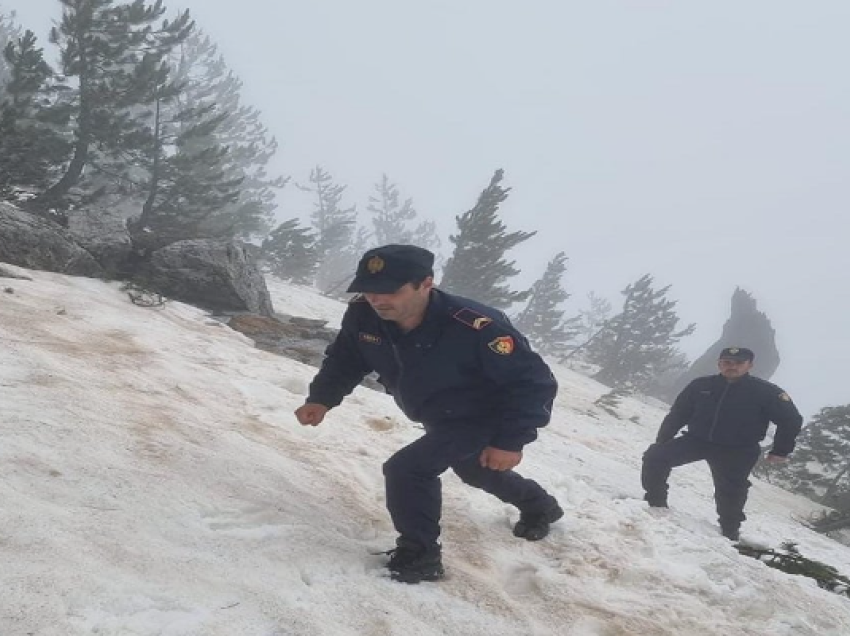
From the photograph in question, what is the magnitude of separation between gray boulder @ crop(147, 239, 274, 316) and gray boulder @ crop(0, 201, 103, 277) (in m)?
1.35

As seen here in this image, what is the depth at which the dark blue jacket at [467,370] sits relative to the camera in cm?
281

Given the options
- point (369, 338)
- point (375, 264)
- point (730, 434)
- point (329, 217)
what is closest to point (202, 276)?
point (369, 338)

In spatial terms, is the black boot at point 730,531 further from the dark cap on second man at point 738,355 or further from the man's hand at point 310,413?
the man's hand at point 310,413

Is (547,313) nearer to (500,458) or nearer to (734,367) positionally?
(734,367)

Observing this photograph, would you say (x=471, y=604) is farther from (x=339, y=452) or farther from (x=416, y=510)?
(x=339, y=452)

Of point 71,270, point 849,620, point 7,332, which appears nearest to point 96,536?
point 7,332

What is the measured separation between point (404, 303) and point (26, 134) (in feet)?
52.8

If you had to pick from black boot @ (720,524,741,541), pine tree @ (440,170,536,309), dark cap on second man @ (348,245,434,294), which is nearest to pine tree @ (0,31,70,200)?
dark cap on second man @ (348,245,434,294)

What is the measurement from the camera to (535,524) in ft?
12.4

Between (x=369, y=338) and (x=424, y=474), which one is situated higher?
(x=369, y=338)

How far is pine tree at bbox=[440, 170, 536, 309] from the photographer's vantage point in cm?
2906

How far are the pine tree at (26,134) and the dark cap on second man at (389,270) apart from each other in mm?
13359

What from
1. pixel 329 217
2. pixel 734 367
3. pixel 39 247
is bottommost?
pixel 39 247

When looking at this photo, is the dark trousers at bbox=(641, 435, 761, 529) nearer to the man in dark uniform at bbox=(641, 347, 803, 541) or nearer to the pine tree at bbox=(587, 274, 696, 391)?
the man in dark uniform at bbox=(641, 347, 803, 541)
